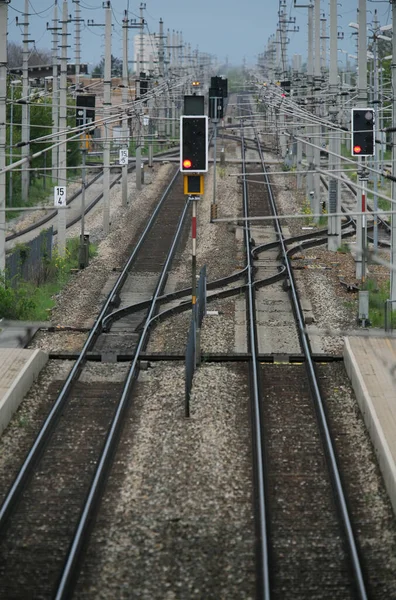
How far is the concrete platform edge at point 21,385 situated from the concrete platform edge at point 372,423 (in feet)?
16.1

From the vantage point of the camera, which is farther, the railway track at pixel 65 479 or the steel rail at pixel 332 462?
the railway track at pixel 65 479

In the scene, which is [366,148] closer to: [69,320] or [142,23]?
[69,320]

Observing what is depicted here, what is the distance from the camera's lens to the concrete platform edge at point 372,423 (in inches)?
487

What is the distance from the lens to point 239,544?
11102mm

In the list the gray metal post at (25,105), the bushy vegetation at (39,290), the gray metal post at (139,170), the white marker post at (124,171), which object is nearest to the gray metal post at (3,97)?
the bushy vegetation at (39,290)

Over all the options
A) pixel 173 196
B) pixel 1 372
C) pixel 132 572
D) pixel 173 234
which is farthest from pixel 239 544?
pixel 173 196

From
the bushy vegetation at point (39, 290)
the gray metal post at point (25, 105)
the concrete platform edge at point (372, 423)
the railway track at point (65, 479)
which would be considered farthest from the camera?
the gray metal post at point (25, 105)

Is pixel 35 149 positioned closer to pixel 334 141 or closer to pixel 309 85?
pixel 309 85

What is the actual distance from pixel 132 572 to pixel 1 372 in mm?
6856

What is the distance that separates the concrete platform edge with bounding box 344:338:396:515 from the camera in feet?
40.6

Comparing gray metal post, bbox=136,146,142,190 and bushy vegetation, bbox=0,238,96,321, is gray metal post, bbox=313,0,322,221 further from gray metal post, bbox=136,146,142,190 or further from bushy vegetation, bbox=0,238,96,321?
gray metal post, bbox=136,146,142,190

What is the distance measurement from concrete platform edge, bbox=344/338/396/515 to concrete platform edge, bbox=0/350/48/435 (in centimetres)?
Result: 492

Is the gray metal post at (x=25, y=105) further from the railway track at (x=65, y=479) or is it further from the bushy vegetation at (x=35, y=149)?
the railway track at (x=65, y=479)

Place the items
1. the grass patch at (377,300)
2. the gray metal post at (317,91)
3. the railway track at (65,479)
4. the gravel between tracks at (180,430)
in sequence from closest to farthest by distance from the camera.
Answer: the railway track at (65,479) < the gravel between tracks at (180,430) < the grass patch at (377,300) < the gray metal post at (317,91)
